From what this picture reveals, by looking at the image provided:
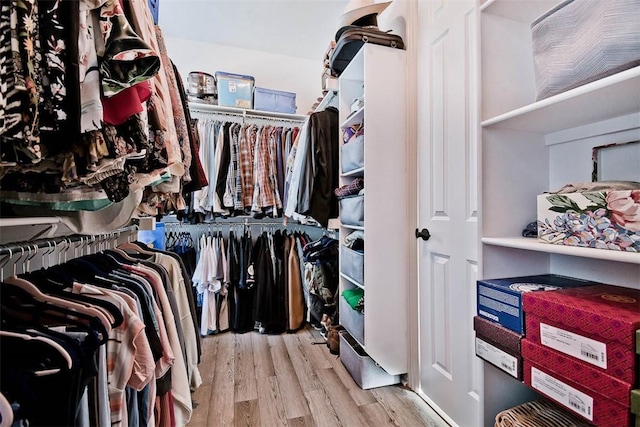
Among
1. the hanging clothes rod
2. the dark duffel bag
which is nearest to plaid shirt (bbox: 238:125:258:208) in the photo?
the hanging clothes rod

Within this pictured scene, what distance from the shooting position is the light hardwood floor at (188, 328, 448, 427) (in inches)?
55.2

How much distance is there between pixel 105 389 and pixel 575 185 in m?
1.23

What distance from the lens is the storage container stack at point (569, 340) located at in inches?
21.5

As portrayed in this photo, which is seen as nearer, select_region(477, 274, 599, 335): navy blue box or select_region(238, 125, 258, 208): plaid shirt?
select_region(477, 274, 599, 335): navy blue box

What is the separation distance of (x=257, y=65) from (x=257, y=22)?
541mm

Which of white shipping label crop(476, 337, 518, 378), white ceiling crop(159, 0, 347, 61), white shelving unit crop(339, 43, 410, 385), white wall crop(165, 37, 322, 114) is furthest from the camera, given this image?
white wall crop(165, 37, 322, 114)

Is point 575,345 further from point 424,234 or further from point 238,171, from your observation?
point 238,171

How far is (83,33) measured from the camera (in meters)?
0.51

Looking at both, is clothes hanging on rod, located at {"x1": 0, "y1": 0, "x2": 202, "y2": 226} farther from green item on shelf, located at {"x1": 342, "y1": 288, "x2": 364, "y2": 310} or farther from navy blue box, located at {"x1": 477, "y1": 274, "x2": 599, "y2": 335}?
green item on shelf, located at {"x1": 342, "y1": 288, "x2": 364, "y2": 310}

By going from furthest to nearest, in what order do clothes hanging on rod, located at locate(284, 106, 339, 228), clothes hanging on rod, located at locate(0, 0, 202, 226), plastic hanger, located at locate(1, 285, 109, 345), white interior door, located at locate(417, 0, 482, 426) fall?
clothes hanging on rod, located at locate(284, 106, 339, 228) < white interior door, located at locate(417, 0, 482, 426) < plastic hanger, located at locate(1, 285, 109, 345) < clothes hanging on rod, located at locate(0, 0, 202, 226)

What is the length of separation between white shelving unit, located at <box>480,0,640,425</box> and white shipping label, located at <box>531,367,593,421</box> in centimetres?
19

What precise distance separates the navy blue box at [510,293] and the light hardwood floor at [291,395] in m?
0.88

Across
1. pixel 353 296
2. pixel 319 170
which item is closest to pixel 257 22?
pixel 319 170

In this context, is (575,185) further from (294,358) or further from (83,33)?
(294,358)
